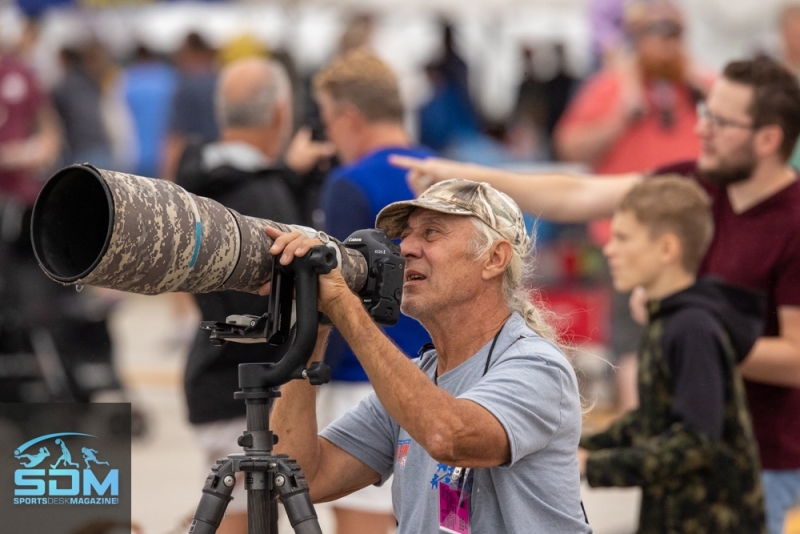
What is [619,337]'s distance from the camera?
21.2 feet

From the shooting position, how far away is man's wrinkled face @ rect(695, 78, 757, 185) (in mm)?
4434

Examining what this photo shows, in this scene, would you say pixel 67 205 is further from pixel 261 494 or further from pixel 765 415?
pixel 765 415

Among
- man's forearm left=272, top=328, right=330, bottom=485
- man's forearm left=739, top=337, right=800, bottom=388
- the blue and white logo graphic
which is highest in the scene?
man's forearm left=739, top=337, right=800, bottom=388

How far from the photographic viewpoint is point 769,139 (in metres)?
4.46

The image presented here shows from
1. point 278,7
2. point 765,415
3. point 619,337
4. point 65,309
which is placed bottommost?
point 765,415

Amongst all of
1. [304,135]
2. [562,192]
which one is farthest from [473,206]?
[304,135]

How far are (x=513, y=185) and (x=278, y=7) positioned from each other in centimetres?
893

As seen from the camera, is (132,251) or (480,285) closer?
(132,251)

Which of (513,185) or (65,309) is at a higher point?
(65,309)

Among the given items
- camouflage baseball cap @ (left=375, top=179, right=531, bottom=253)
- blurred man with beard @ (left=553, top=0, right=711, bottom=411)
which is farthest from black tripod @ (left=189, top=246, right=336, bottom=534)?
blurred man with beard @ (left=553, top=0, right=711, bottom=411)

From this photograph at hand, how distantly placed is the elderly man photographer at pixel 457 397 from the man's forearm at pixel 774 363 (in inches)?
51.9

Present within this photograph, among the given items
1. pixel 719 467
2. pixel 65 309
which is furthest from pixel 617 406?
pixel 719 467

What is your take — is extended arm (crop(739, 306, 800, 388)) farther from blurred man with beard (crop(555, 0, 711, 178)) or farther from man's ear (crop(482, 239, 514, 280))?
blurred man with beard (crop(555, 0, 711, 178))

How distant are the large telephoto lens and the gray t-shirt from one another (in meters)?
0.55
